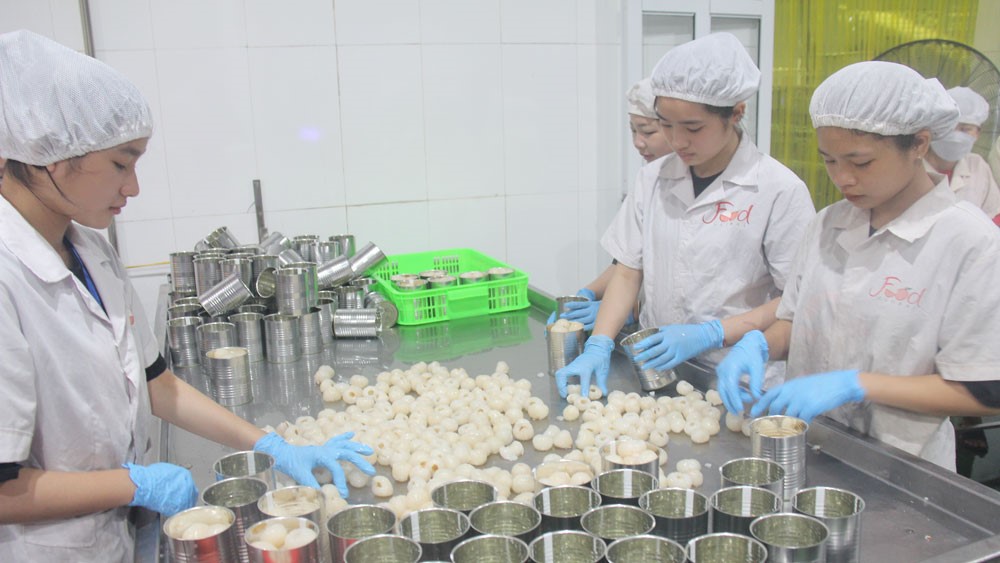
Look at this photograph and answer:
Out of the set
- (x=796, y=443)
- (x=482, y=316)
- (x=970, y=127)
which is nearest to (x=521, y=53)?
(x=482, y=316)

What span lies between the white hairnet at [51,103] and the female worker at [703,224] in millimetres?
1321

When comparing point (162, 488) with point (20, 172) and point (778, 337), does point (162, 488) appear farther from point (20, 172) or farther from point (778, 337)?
point (778, 337)

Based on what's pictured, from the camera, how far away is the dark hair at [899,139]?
5.38ft

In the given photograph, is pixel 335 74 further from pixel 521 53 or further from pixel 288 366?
pixel 288 366

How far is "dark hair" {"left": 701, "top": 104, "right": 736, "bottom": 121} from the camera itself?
218 cm

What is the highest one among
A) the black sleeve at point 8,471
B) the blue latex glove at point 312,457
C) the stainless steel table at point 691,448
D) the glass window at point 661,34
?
the glass window at point 661,34

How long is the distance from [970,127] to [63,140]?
3976 millimetres

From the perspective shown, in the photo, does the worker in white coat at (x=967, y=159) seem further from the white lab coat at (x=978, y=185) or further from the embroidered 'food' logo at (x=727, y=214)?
the embroidered 'food' logo at (x=727, y=214)

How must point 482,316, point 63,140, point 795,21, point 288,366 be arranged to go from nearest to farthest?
point 63,140 → point 288,366 → point 482,316 → point 795,21

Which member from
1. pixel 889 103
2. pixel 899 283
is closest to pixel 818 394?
pixel 899 283

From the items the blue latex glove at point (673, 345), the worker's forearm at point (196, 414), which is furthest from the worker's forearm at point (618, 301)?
the worker's forearm at point (196, 414)

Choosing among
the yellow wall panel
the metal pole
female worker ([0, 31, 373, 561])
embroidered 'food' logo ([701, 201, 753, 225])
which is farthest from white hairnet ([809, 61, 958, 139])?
the yellow wall panel

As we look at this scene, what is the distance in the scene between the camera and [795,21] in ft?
14.9

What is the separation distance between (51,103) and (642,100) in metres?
2.02
